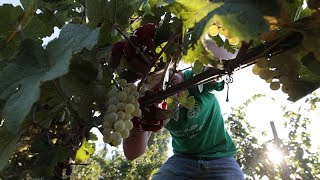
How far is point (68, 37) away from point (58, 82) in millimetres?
96

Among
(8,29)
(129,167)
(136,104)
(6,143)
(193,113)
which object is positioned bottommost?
(6,143)

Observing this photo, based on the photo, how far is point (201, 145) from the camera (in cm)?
203

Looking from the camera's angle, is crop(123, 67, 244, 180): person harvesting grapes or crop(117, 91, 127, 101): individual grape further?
crop(123, 67, 244, 180): person harvesting grapes

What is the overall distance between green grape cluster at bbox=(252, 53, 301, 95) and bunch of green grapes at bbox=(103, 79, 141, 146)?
0.27 metres

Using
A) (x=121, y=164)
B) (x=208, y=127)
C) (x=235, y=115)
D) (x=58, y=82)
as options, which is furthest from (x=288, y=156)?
(x=58, y=82)

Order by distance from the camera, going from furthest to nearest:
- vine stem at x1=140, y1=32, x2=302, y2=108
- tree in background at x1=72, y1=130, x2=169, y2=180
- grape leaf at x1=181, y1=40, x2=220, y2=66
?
tree in background at x1=72, y1=130, x2=169, y2=180 → grape leaf at x1=181, y1=40, x2=220, y2=66 → vine stem at x1=140, y1=32, x2=302, y2=108

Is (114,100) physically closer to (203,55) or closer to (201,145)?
(203,55)

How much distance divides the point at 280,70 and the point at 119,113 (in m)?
0.34

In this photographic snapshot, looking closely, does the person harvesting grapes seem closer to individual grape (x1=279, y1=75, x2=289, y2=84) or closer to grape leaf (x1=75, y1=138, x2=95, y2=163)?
grape leaf (x1=75, y1=138, x2=95, y2=163)

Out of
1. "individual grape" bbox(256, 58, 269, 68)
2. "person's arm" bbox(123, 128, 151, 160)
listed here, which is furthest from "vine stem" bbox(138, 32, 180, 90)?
"person's arm" bbox(123, 128, 151, 160)

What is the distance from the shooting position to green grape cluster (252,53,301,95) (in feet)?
2.24

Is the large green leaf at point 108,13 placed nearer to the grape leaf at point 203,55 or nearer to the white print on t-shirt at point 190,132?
the grape leaf at point 203,55

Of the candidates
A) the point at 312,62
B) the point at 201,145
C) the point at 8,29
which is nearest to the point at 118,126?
Answer: the point at 8,29

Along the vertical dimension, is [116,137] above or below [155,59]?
below
